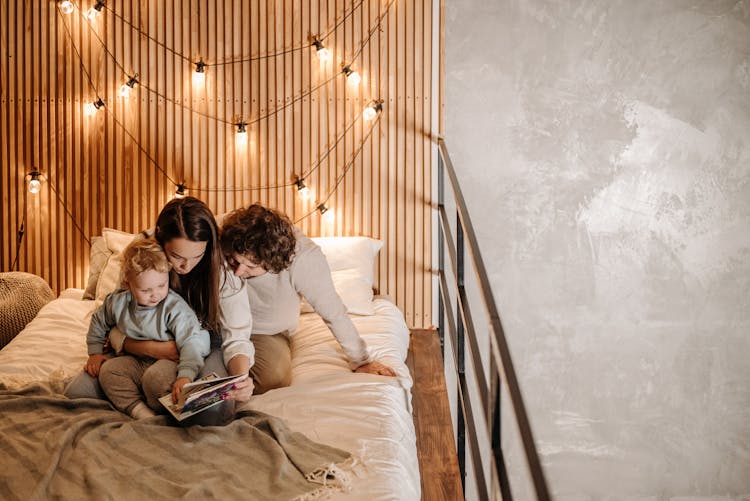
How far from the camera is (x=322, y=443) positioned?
6.09ft

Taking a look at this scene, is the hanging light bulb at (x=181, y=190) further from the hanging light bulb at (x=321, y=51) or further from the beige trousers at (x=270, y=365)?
the beige trousers at (x=270, y=365)

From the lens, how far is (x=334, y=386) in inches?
87.7

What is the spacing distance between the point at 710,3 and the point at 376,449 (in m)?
3.54

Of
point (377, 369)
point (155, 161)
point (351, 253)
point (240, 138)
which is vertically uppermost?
point (240, 138)

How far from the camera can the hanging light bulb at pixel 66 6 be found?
3674mm

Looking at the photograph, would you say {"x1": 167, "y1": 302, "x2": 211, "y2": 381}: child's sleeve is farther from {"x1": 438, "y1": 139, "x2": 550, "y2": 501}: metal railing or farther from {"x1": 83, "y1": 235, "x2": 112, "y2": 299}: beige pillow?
{"x1": 83, "y1": 235, "x2": 112, "y2": 299}: beige pillow

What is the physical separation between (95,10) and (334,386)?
2.70m

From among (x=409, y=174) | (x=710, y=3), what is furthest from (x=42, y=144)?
(x=710, y=3)

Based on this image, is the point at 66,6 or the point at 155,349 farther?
the point at 66,6

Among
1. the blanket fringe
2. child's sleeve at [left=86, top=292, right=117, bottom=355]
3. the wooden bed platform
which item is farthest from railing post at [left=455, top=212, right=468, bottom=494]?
child's sleeve at [left=86, top=292, right=117, bottom=355]

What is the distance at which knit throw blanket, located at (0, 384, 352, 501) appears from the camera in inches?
62.1

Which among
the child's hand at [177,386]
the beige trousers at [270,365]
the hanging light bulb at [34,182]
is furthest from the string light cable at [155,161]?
the child's hand at [177,386]

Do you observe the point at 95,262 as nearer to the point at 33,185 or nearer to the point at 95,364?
the point at 33,185

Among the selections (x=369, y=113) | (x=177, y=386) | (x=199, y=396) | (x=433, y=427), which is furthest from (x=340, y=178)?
(x=199, y=396)
